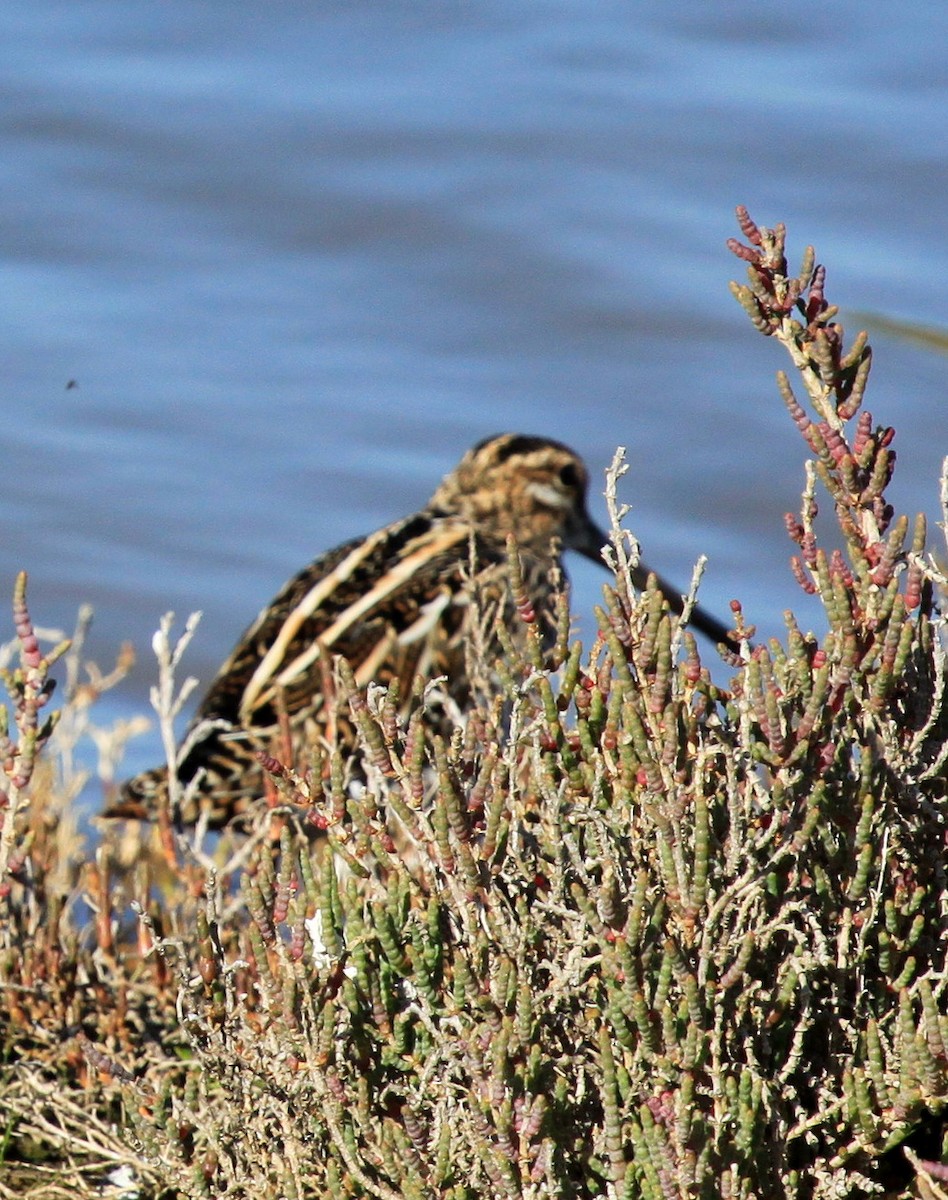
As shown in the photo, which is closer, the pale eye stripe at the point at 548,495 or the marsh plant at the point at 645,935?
the marsh plant at the point at 645,935

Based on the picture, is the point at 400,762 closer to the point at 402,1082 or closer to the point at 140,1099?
the point at 402,1082

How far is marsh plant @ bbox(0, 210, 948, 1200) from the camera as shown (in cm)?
225

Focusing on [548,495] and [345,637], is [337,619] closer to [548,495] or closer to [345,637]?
[345,637]

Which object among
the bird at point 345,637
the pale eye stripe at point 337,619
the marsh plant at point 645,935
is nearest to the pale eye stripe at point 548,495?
the bird at point 345,637

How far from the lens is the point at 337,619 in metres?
5.73

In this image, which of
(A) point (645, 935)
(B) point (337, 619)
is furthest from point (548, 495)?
(A) point (645, 935)

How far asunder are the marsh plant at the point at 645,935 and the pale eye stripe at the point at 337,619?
2.80 metres

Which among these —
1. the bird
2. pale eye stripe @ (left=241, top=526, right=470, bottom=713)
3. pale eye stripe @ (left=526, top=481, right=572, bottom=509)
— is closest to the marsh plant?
the bird

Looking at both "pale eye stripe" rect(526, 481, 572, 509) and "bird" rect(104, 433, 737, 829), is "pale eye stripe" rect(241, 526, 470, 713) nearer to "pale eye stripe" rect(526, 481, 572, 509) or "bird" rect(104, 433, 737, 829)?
"bird" rect(104, 433, 737, 829)

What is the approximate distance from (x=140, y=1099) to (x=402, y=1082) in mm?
353

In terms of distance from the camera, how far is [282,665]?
5.59m

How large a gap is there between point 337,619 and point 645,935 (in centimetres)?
355

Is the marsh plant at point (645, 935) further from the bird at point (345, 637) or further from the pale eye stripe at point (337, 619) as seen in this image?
the pale eye stripe at point (337, 619)

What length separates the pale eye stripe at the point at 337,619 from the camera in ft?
18.1
